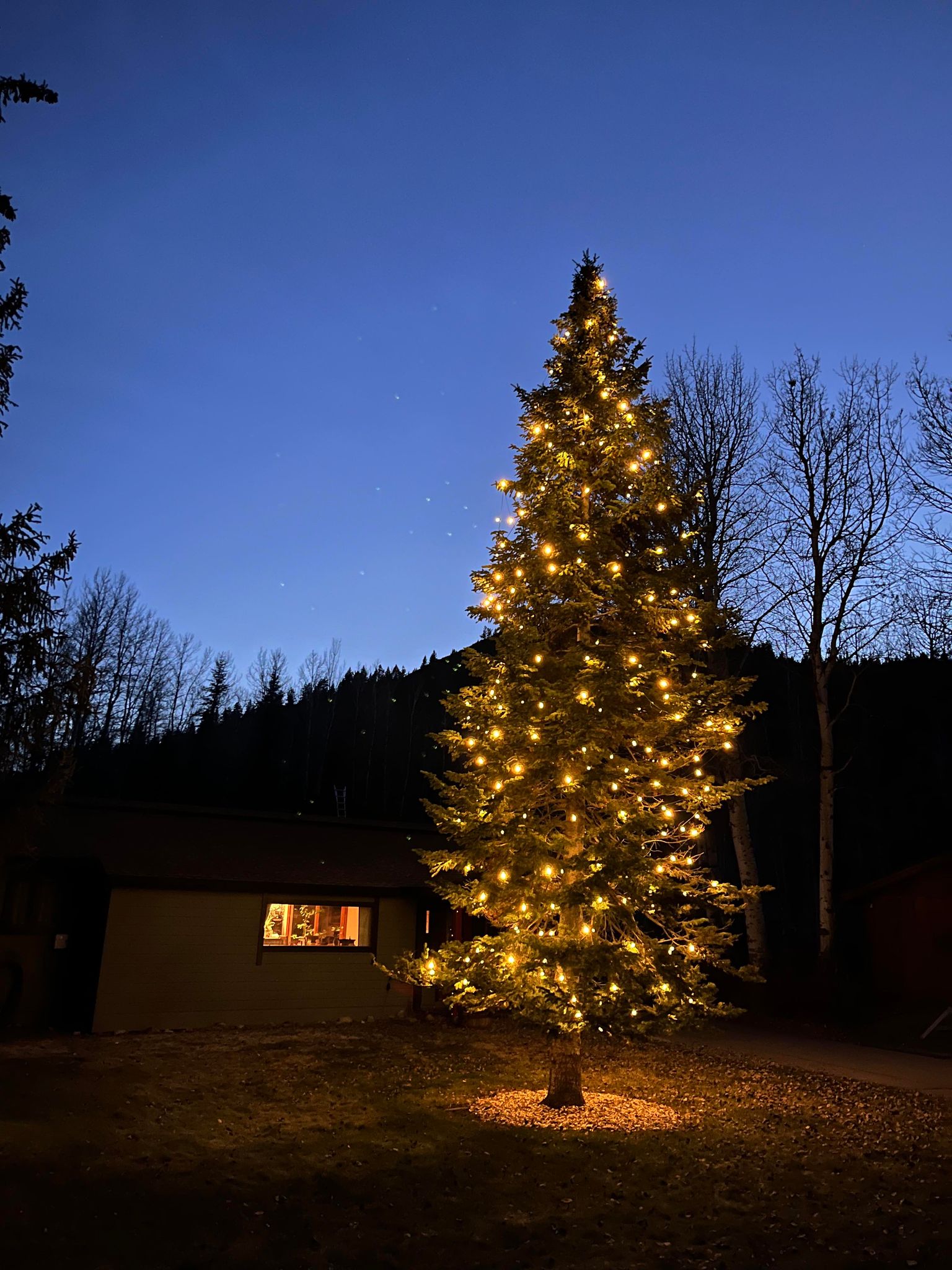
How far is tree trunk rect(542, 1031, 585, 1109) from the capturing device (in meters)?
9.23

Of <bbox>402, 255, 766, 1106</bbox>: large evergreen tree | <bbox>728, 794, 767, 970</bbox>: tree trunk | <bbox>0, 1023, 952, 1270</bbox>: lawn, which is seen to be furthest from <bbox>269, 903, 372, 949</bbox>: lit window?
<bbox>728, 794, 767, 970</bbox>: tree trunk

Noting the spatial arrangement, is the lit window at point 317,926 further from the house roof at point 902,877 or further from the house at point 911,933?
the house roof at point 902,877

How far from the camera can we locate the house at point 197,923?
14.1m

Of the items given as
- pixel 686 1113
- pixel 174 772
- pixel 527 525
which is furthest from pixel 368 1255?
pixel 174 772

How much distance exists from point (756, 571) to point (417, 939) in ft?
39.8

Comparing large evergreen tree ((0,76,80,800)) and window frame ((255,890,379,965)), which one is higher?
large evergreen tree ((0,76,80,800))

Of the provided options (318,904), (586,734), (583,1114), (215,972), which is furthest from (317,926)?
(586,734)

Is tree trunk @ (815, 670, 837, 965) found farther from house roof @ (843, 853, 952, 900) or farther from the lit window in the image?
the lit window

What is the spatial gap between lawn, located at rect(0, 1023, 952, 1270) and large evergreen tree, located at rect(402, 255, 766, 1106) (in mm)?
1434

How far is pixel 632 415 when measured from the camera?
1078 centimetres

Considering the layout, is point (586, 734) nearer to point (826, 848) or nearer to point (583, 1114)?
point (583, 1114)

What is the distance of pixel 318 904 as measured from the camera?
16.8 meters

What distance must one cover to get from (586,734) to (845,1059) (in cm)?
870

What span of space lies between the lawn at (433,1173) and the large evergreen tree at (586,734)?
1434 mm
